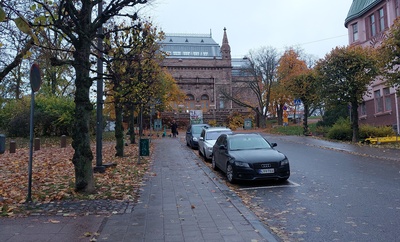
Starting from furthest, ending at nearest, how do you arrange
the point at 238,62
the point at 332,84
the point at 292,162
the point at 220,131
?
the point at 238,62 → the point at 332,84 → the point at 220,131 → the point at 292,162

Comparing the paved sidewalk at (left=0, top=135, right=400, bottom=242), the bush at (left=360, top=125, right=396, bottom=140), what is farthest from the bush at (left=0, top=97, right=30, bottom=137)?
the bush at (left=360, top=125, right=396, bottom=140)

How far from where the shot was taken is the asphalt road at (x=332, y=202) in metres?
5.59

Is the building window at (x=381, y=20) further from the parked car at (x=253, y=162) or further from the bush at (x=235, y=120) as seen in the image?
the bush at (x=235, y=120)

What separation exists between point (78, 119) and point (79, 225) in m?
2.99

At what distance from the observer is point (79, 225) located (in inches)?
229

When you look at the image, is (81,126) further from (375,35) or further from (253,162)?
(375,35)

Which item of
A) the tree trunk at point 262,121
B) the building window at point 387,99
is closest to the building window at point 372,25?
the building window at point 387,99

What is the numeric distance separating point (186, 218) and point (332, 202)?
10.7 ft

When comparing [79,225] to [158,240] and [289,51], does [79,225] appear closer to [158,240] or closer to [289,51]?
[158,240]

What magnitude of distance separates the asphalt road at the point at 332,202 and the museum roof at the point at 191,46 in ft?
221

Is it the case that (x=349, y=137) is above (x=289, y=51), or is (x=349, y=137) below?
below

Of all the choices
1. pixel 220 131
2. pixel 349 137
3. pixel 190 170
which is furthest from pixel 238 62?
pixel 190 170

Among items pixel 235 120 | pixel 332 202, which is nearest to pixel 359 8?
pixel 235 120

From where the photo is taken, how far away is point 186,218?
6.36 m
